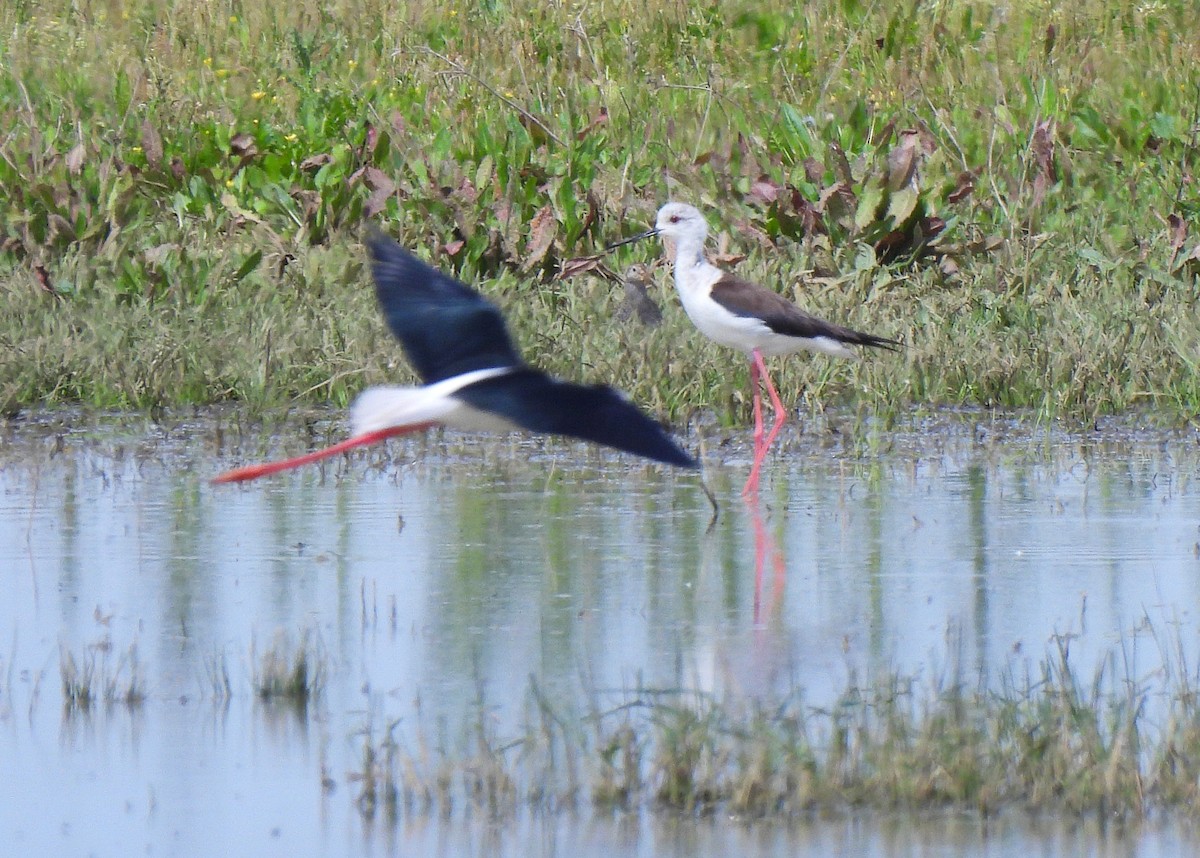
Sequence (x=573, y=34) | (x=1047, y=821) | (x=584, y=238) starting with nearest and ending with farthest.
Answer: (x=1047, y=821) < (x=584, y=238) < (x=573, y=34)

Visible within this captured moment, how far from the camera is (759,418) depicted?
7.50m

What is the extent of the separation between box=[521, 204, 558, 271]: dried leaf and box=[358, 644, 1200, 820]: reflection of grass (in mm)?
5511

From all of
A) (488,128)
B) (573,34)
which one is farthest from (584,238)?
(573,34)

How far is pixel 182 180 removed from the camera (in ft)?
34.5

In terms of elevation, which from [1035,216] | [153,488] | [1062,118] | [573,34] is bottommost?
[153,488]

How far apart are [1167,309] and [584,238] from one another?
2604 millimetres

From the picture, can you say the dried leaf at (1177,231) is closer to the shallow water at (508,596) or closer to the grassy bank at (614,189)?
the grassy bank at (614,189)

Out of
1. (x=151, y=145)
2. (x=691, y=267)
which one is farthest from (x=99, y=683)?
(x=151, y=145)

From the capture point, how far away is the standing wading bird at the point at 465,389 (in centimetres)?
435

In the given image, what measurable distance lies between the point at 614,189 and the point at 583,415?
6036 millimetres

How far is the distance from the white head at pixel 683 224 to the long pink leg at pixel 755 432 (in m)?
0.52

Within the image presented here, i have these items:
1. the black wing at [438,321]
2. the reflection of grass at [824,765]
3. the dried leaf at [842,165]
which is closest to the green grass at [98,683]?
the reflection of grass at [824,765]

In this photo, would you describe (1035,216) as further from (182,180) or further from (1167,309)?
(182,180)

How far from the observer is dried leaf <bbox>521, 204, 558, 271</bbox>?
9.45m
